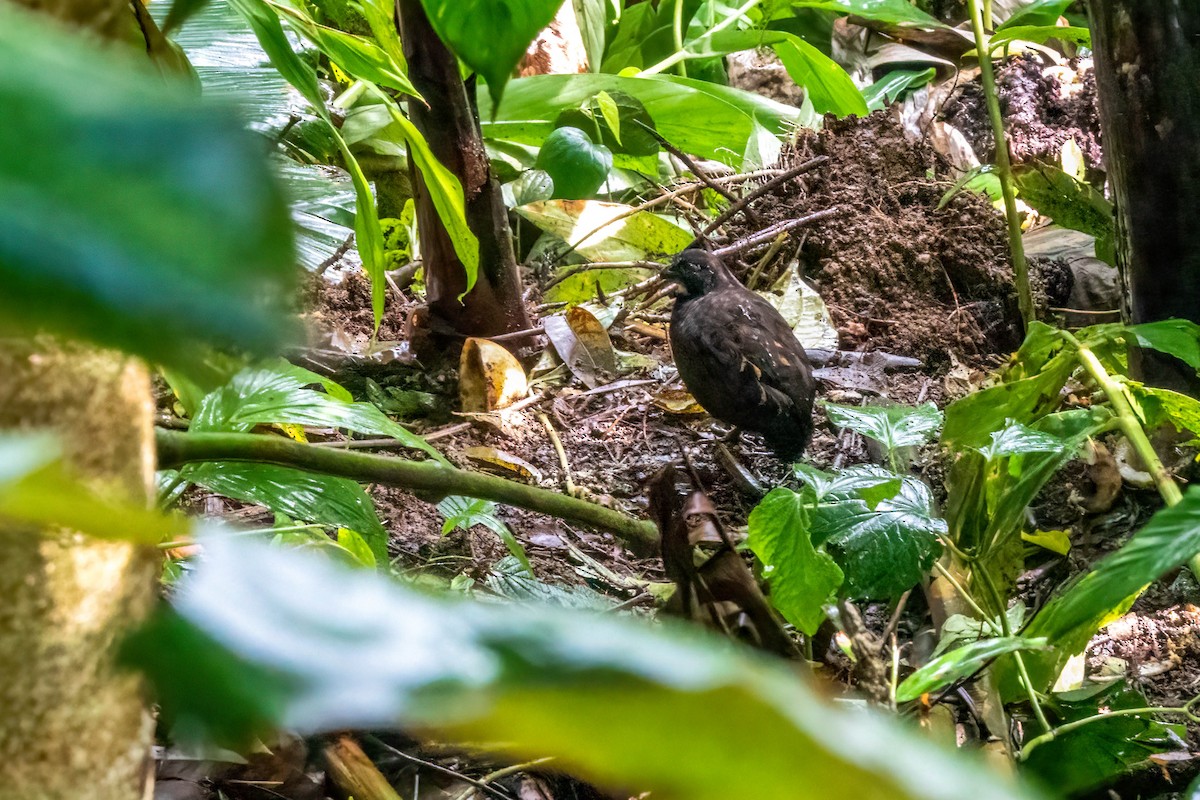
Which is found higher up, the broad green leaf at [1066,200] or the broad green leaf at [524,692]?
the broad green leaf at [524,692]

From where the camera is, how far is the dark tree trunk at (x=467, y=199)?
2447 millimetres

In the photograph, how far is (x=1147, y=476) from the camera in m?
2.13

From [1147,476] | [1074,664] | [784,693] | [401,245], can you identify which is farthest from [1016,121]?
[784,693]

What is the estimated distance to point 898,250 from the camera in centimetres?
317

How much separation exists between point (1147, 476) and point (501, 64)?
72.7 inches

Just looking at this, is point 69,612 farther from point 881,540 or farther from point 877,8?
point 877,8

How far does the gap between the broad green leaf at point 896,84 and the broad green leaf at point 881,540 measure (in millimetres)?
3332

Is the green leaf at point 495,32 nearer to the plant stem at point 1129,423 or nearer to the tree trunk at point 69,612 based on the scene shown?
the tree trunk at point 69,612

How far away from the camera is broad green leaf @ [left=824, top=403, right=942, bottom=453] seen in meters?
1.44

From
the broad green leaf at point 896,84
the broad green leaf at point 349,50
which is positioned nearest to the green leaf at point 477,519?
the broad green leaf at point 349,50

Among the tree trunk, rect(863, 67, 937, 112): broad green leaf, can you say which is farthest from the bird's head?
the tree trunk

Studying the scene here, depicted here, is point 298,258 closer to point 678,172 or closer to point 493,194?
point 493,194

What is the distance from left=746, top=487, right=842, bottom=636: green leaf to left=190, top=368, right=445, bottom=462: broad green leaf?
0.46 meters

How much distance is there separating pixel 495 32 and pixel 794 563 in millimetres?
736
